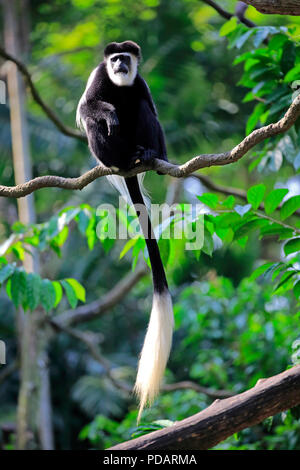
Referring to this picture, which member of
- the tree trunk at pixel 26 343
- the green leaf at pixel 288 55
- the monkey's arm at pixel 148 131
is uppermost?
the green leaf at pixel 288 55

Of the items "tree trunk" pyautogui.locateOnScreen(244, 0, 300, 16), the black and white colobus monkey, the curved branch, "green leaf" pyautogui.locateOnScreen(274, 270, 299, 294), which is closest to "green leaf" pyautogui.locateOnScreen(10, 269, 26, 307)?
the curved branch

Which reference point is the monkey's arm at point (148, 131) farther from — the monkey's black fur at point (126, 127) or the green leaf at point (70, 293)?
the green leaf at point (70, 293)

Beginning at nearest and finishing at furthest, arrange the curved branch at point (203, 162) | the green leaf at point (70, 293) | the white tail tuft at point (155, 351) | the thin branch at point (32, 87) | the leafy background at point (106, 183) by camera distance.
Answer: the curved branch at point (203, 162)
the white tail tuft at point (155, 351)
the green leaf at point (70, 293)
the thin branch at point (32, 87)
the leafy background at point (106, 183)

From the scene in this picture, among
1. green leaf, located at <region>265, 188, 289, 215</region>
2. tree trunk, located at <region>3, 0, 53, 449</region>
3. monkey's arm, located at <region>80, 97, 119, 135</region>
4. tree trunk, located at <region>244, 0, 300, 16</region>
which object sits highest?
tree trunk, located at <region>244, 0, 300, 16</region>

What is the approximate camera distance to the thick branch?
62.0 inches

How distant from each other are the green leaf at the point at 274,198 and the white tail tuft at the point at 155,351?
0.72 m

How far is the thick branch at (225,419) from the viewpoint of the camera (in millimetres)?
1575

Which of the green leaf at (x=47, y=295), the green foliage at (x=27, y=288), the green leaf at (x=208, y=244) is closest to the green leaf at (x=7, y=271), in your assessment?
the green foliage at (x=27, y=288)

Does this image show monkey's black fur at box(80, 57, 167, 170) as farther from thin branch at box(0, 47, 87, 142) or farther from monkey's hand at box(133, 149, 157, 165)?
thin branch at box(0, 47, 87, 142)

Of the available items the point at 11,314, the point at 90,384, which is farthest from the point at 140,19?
the point at 90,384

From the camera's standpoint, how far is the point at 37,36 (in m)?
7.46

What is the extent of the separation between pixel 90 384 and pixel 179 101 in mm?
3666

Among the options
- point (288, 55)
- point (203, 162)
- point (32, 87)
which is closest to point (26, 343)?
point (32, 87)
